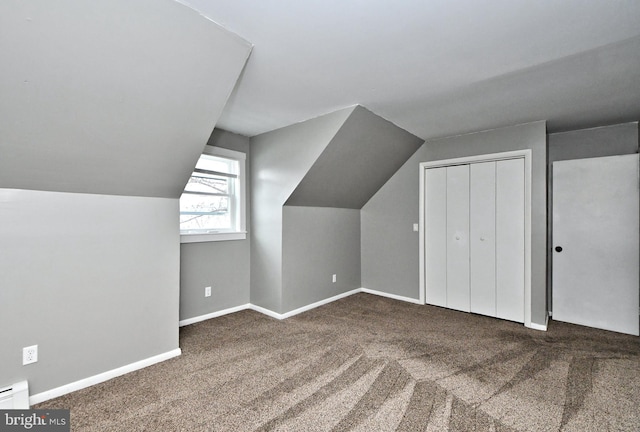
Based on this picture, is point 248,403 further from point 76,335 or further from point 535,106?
point 535,106

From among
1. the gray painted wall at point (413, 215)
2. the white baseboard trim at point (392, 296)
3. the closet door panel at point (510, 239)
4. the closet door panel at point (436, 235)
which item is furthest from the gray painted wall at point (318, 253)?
the closet door panel at point (510, 239)

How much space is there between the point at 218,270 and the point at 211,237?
429 millimetres

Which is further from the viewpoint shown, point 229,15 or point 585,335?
point 585,335

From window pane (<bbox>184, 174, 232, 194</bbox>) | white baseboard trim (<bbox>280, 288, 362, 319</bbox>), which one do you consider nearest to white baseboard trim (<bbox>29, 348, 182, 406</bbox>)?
white baseboard trim (<bbox>280, 288, 362, 319</bbox>)

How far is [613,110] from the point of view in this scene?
9.91 ft

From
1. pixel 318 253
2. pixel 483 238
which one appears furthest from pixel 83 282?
pixel 483 238

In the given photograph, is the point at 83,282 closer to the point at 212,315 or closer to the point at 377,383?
the point at 212,315

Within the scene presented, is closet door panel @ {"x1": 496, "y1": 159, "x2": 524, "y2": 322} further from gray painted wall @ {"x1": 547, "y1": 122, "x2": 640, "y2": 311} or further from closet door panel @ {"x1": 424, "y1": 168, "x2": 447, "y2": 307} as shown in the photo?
closet door panel @ {"x1": 424, "y1": 168, "x2": 447, "y2": 307}

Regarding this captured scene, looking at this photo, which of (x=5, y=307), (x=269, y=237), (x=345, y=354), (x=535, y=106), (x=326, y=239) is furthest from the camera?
(x=326, y=239)

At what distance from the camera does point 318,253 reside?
13.8ft

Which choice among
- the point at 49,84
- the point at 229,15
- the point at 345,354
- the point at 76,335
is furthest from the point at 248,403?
the point at 229,15

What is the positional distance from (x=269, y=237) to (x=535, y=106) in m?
3.10

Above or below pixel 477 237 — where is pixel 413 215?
above

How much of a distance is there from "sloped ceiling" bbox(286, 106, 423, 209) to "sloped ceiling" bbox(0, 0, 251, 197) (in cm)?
147
